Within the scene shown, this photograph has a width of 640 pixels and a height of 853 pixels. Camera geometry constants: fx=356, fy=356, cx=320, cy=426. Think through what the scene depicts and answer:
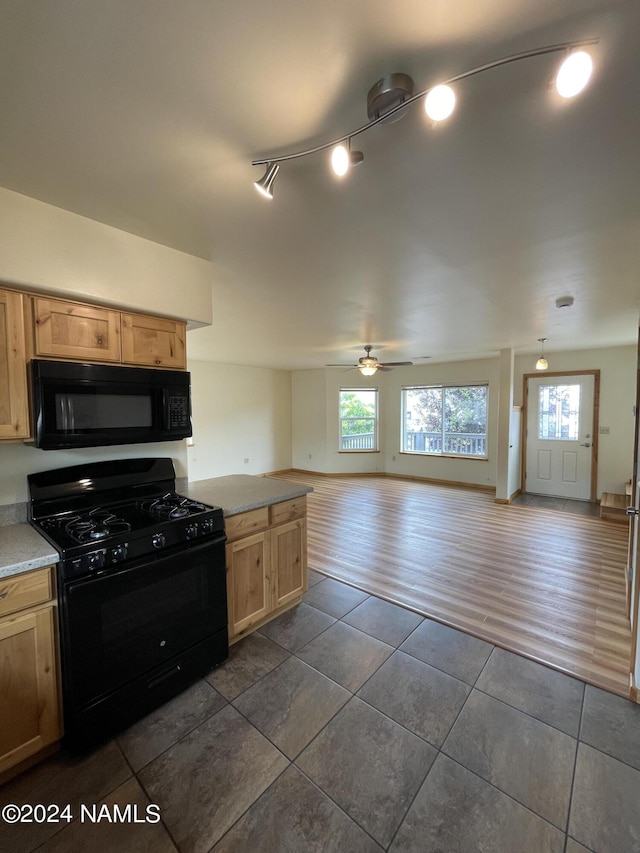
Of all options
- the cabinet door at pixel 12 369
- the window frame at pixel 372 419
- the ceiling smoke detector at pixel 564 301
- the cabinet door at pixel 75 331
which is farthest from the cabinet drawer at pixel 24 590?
the window frame at pixel 372 419

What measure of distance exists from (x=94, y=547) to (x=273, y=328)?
10.1 feet

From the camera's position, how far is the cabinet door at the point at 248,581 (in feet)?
7.42

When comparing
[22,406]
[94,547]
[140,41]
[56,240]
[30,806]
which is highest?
[140,41]

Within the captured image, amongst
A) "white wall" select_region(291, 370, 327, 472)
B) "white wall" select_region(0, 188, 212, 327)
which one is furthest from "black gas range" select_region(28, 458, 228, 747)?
"white wall" select_region(291, 370, 327, 472)

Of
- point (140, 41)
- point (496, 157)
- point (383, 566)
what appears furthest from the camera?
point (383, 566)

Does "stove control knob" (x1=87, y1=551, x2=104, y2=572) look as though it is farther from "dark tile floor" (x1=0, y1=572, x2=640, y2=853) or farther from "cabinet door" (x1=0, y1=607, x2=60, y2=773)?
"dark tile floor" (x1=0, y1=572, x2=640, y2=853)

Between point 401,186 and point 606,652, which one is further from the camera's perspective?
point 606,652

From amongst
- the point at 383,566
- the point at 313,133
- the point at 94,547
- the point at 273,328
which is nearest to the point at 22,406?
the point at 94,547

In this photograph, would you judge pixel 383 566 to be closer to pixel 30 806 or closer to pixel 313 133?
pixel 30 806

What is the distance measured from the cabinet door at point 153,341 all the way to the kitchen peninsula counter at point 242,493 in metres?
0.90

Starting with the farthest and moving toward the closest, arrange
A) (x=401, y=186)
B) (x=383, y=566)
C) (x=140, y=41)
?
(x=383, y=566) → (x=401, y=186) → (x=140, y=41)

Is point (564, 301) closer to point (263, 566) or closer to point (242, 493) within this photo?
point (242, 493)

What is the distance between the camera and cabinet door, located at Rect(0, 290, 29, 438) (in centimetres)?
168

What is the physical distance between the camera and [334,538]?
14.0 feet
